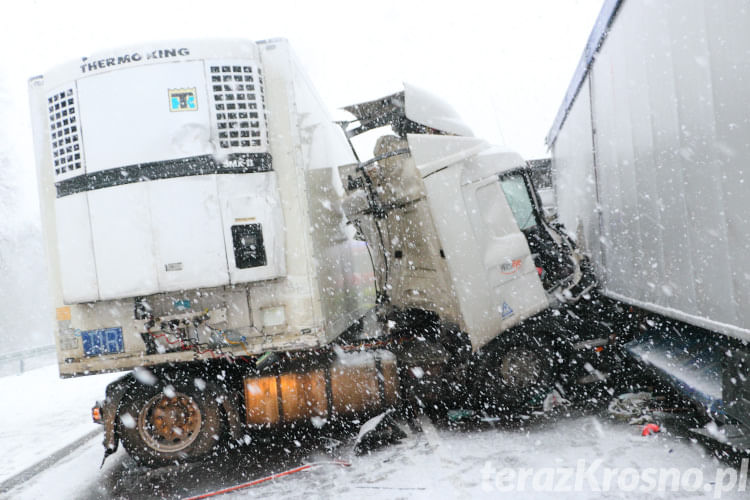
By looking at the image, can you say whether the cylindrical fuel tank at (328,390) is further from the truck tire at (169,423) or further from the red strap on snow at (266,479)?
the red strap on snow at (266,479)

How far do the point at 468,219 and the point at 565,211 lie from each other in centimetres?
536

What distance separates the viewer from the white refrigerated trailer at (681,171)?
2.95 m

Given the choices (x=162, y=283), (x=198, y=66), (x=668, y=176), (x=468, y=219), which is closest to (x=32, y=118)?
(x=198, y=66)

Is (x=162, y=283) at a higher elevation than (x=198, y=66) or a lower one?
lower

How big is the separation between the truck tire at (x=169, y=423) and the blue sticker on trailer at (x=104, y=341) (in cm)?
43

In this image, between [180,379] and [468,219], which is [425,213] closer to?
[468,219]

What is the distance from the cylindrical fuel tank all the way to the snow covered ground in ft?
8.47

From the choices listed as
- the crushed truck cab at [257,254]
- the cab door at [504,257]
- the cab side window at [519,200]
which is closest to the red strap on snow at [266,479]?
the crushed truck cab at [257,254]

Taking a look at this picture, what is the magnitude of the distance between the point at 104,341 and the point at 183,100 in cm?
221

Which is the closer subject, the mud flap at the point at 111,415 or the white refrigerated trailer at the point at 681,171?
the white refrigerated trailer at the point at 681,171

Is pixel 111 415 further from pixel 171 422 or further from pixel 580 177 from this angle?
pixel 580 177

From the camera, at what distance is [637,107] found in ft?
15.2

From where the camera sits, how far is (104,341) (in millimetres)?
4582

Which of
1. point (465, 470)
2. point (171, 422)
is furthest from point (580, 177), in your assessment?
point (171, 422)
